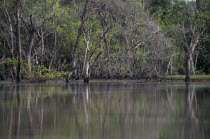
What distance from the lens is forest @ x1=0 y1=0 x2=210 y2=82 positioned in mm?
37531

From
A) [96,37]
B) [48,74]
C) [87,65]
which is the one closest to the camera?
[48,74]

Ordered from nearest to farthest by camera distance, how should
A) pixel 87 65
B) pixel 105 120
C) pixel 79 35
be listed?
pixel 105 120
pixel 79 35
pixel 87 65

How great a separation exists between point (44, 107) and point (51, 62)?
24.9 meters

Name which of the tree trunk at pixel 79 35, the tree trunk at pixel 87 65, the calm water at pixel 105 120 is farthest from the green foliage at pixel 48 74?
the calm water at pixel 105 120

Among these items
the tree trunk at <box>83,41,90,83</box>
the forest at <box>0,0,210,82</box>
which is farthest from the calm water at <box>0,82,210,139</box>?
the forest at <box>0,0,210,82</box>

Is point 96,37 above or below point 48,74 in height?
above

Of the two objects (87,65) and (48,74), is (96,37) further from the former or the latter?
(48,74)

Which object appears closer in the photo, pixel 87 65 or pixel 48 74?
pixel 48 74

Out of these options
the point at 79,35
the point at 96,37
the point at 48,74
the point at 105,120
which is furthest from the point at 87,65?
the point at 105,120

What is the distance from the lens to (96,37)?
39.9 meters

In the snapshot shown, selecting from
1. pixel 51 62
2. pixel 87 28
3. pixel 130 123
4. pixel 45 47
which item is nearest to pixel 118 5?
pixel 87 28

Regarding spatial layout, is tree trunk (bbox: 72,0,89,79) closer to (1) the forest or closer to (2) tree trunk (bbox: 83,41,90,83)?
(1) the forest

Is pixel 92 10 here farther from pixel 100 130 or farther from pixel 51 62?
pixel 100 130

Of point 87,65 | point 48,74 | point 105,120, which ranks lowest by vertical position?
point 105,120
